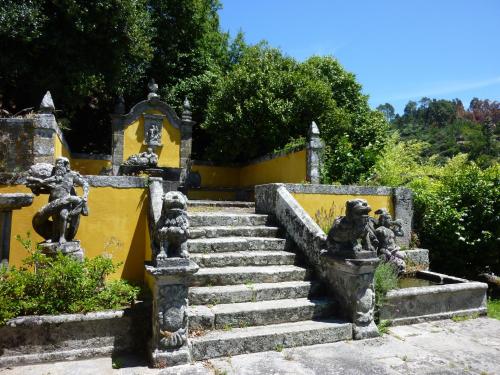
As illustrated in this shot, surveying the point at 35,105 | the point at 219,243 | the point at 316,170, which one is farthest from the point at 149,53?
the point at 219,243

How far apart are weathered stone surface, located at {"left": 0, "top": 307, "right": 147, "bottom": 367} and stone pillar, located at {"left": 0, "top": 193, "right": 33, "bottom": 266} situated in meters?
0.96

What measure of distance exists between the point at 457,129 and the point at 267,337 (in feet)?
181

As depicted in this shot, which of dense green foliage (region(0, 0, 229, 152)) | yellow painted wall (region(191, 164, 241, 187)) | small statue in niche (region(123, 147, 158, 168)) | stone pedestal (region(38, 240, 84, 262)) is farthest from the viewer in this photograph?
yellow painted wall (region(191, 164, 241, 187))

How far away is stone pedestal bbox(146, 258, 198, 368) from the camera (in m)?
3.63

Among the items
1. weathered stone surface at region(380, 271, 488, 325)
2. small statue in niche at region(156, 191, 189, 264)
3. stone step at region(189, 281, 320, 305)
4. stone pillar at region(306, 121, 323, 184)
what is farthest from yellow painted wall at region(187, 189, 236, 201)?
small statue in niche at region(156, 191, 189, 264)

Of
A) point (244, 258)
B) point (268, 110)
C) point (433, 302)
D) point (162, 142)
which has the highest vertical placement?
point (268, 110)

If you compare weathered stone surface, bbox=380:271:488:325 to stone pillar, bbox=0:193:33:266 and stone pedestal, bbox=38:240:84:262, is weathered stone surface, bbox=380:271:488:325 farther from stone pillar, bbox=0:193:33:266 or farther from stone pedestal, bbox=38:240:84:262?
stone pillar, bbox=0:193:33:266

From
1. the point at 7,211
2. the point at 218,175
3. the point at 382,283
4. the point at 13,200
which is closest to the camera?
the point at 13,200

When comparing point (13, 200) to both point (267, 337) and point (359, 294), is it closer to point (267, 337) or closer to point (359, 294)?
point (267, 337)

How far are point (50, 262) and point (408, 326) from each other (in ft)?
14.4

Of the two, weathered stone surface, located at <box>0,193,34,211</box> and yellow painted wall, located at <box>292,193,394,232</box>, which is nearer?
weathered stone surface, located at <box>0,193,34,211</box>

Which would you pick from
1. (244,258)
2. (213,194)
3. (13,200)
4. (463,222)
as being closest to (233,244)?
(244,258)

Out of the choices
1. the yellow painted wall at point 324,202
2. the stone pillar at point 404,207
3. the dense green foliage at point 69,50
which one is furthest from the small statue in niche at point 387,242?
the dense green foliage at point 69,50

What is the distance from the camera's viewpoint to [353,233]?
454 centimetres
